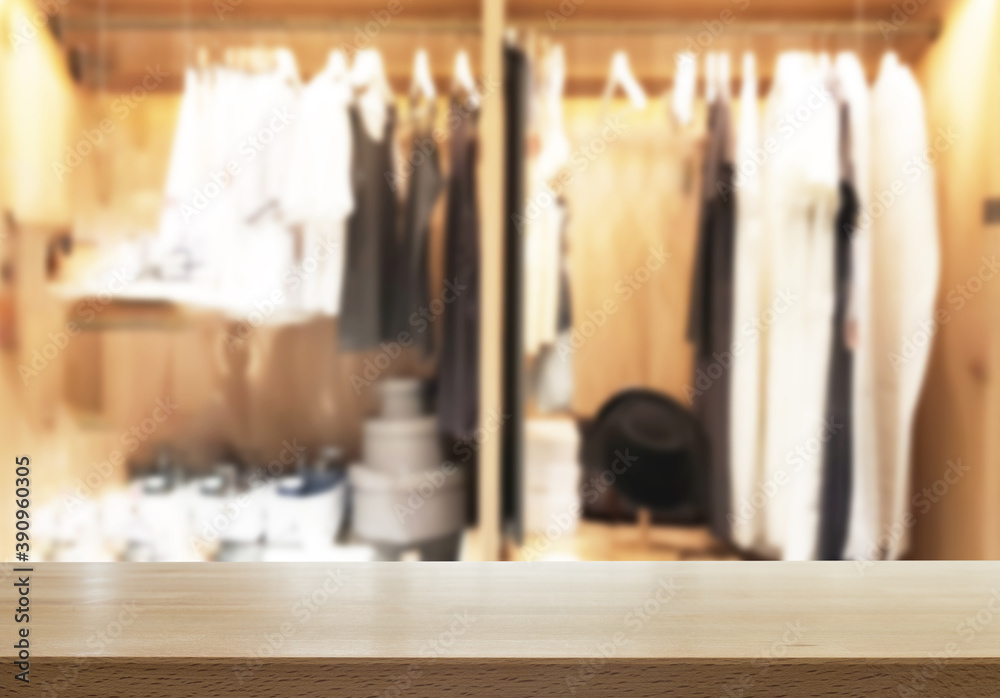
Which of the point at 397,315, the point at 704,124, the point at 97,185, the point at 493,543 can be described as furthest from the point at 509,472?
the point at 97,185

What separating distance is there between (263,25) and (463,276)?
2.89 ft

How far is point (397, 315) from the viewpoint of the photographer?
1751mm

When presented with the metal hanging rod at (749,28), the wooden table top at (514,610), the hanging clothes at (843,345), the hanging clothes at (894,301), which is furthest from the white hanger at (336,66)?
the wooden table top at (514,610)

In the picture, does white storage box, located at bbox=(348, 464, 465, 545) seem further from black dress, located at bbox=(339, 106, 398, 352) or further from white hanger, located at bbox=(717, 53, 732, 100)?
white hanger, located at bbox=(717, 53, 732, 100)

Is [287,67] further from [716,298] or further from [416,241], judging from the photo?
[716,298]

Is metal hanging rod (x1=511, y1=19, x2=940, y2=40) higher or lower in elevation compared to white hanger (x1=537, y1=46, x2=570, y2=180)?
higher

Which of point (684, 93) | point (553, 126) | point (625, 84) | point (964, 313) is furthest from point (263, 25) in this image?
point (964, 313)

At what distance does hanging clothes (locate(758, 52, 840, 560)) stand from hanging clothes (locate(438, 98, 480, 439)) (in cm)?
68

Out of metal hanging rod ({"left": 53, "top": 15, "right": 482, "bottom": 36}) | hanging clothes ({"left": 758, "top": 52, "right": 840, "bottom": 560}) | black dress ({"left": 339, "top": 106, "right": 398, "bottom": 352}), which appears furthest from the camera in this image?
metal hanging rod ({"left": 53, "top": 15, "right": 482, "bottom": 36})

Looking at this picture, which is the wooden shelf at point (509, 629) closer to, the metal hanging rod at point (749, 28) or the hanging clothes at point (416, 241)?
the hanging clothes at point (416, 241)

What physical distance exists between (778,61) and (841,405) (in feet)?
2.73

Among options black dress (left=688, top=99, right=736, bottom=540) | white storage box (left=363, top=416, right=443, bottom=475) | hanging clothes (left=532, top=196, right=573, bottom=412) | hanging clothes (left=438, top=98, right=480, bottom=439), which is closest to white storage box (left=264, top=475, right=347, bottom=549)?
white storage box (left=363, top=416, right=443, bottom=475)

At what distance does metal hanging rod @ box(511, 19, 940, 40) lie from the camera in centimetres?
179

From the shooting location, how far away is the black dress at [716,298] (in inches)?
66.1
